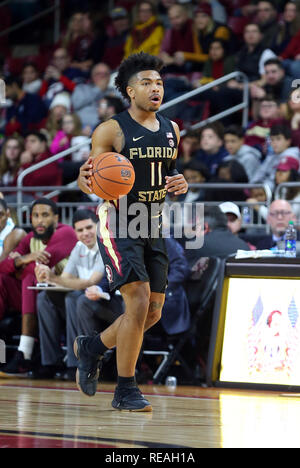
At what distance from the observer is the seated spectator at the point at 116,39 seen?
15.6 m

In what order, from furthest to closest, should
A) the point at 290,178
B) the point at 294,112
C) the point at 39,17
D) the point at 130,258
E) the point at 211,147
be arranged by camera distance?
the point at 39,17
the point at 211,147
the point at 294,112
the point at 290,178
the point at 130,258

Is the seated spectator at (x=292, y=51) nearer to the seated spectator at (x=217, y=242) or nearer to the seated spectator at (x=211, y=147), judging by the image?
the seated spectator at (x=211, y=147)

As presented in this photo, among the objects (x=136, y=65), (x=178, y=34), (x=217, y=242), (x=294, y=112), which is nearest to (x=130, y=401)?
(x=136, y=65)

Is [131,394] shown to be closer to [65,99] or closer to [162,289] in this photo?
[162,289]

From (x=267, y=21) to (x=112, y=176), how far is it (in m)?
8.57

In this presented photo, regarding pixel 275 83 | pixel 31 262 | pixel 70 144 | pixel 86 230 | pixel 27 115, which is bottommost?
pixel 31 262

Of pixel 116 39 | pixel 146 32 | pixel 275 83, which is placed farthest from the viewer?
pixel 116 39

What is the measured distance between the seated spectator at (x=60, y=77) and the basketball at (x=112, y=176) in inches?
371

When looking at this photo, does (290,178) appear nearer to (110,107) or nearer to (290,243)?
(290,243)

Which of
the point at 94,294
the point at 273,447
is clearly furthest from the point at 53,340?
the point at 273,447

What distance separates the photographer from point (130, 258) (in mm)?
5996

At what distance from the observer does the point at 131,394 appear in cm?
610

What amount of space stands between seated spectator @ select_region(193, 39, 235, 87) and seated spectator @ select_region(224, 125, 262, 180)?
85.9 inches

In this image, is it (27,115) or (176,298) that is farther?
(27,115)
